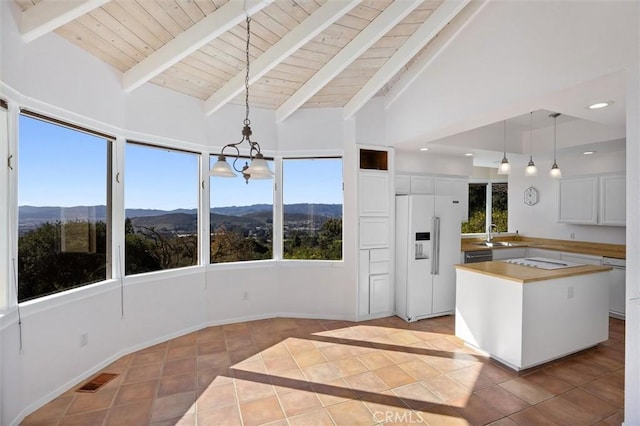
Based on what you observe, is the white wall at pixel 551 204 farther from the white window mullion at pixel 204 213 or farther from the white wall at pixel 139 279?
the white window mullion at pixel 204 213

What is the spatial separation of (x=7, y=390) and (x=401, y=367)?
311 cm

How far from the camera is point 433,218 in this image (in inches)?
174

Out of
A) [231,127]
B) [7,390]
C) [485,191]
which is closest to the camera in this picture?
[7,390]

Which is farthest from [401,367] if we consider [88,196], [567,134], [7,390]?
[567,134]

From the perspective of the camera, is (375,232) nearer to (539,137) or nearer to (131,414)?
(539,137)

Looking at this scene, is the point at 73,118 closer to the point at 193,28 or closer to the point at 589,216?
the point at 193,28

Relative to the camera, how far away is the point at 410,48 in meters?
3.20

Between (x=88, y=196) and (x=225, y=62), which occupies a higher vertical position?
(x=225, y=62)

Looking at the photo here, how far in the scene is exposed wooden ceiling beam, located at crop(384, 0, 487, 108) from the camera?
2975mm

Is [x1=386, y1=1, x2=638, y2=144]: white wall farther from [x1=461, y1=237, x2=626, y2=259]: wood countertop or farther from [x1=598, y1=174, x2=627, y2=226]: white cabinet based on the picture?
[x1=598, y1=174, x2=627, y2=226]: white cabinet

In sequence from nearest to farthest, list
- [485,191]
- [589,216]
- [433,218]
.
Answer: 1. [433,218]
2. [589,216]
3. [485,191]

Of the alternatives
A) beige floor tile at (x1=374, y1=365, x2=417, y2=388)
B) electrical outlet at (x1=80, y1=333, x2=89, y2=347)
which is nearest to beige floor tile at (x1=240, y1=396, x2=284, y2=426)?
beige floor tile at (x1=374, y1=365, x2=417, y2=388)

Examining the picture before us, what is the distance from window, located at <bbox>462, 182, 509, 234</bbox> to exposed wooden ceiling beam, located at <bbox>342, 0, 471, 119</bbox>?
383 centimetres

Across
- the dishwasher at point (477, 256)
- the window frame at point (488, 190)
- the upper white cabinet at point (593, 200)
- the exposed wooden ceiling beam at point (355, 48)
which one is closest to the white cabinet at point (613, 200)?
the upper white cabinet at point (593, 200)
